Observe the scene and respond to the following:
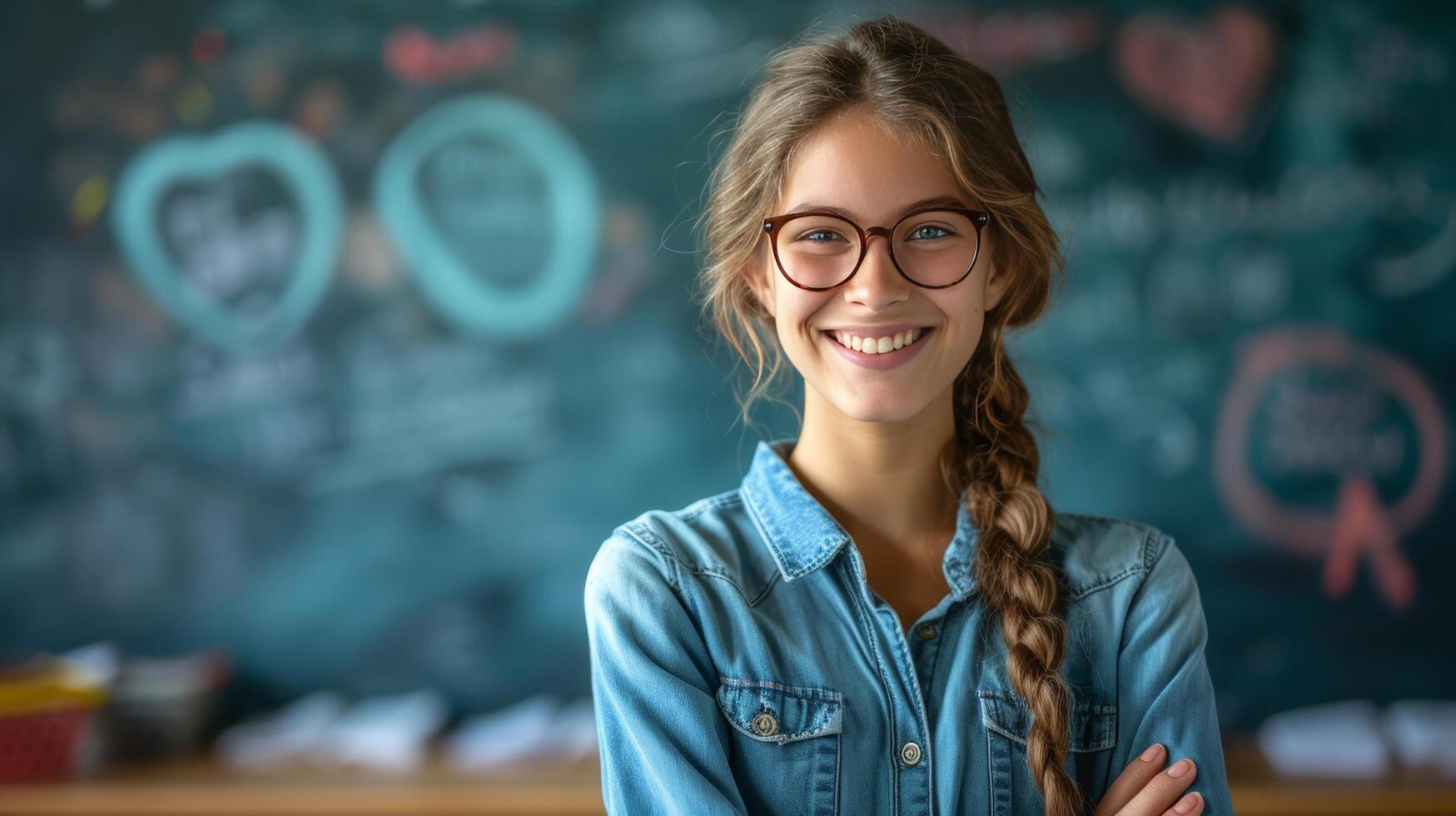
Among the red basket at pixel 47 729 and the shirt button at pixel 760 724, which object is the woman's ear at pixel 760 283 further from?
the red basket at pixel 47 729

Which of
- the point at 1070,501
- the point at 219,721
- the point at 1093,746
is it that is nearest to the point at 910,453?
the point at 1093,746

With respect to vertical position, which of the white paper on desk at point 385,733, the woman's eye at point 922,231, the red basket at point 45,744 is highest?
the woman's eye at point 922,231

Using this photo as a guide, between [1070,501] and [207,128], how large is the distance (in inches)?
78.3

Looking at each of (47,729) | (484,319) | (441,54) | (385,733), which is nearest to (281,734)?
(385,733)

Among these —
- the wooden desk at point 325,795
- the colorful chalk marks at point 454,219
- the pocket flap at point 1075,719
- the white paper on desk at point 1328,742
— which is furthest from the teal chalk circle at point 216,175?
the white paper on desk at point 1328,742

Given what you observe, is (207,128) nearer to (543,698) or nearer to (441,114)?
(441,114)

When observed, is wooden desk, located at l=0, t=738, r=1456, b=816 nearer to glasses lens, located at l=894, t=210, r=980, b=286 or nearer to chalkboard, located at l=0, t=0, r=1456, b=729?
chalkboard, located at l=0, t=0, r=1456, b=729

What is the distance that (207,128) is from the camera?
8.54 feet

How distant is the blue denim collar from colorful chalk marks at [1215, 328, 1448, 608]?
55.5 inches

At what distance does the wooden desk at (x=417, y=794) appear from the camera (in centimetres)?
213

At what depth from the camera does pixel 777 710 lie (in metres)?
1.17

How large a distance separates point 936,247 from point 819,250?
0.37 ft

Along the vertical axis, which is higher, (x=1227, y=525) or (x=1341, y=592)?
(x=1227, y=525)

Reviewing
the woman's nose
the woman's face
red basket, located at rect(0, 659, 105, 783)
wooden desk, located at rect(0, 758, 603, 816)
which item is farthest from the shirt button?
red basket, located at rect(0, 659, 105, 783)
